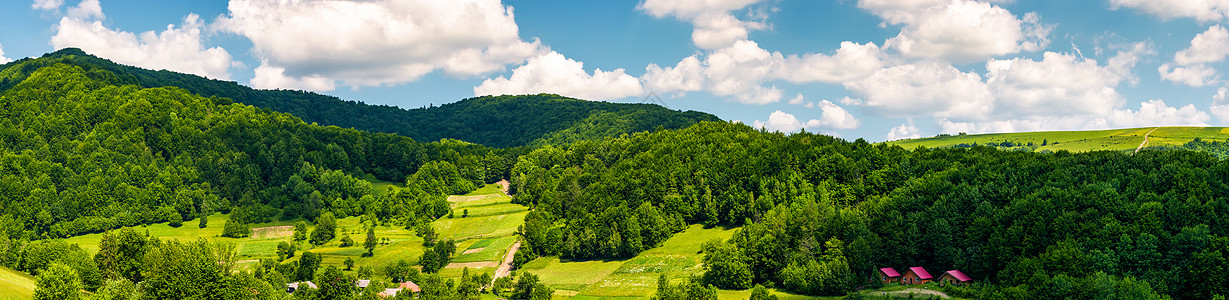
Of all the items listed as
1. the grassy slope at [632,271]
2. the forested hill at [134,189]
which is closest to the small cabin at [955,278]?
the grassy slope at [632,271]

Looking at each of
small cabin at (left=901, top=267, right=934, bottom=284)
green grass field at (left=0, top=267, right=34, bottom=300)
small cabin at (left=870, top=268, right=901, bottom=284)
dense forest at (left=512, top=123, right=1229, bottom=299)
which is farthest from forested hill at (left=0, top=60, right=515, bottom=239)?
small cabin at (left=901, top=267, right=934, bottom=284)

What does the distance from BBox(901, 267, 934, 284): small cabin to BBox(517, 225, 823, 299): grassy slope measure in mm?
13115

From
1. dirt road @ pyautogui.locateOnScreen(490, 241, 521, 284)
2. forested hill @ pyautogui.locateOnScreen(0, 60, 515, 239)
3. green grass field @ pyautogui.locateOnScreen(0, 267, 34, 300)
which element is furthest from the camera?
Answer: forested hill @ pyautogui.locateOnScreen(0, 60, 515, 239)

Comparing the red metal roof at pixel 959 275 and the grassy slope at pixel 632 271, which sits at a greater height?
the red metal roof at pixel 959 275

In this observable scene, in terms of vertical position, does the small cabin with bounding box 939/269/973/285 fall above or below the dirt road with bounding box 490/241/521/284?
above

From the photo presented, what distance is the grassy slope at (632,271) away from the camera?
104m

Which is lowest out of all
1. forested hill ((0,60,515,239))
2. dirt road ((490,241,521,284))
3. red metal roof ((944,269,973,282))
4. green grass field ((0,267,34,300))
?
dirt road ((490,241,521,284))

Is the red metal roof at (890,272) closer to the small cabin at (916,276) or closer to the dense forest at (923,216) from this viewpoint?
the small cabin at (916,276)

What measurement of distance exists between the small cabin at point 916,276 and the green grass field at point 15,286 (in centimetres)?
8762

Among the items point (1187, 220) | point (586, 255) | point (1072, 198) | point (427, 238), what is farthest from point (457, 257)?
point (1187, 220)

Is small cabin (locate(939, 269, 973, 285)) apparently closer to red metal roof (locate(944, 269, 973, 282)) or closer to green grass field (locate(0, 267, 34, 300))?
red metal roof (locate(944, 269, 973, 282))

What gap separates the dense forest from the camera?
77250 mm

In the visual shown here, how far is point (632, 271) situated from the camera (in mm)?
118625

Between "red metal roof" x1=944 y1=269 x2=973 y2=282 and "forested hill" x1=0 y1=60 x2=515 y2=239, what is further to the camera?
"forested hill" x1=0 y1=60 x2=515 y2=239
